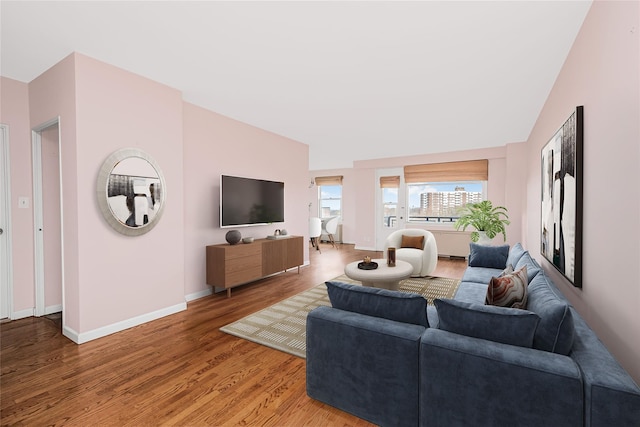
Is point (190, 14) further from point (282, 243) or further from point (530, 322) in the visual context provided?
point (282, 243)

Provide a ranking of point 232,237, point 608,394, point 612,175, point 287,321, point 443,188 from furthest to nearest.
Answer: point 443,188, point 232,237, point 287,321, point 612,175, point 608,394

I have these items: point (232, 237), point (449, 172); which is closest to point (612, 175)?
point (232, 237)

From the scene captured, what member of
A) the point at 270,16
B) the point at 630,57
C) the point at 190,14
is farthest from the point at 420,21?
the point at 190,14

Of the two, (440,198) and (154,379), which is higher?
(440,198)

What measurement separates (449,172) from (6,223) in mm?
7499

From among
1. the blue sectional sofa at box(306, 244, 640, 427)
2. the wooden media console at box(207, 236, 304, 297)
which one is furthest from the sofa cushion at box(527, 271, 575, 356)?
the wooden media console at box(207, 236, 304, 297)

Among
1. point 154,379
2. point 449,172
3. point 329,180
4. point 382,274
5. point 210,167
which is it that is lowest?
point 154,379

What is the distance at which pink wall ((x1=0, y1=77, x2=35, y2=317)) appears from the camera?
3041 mm

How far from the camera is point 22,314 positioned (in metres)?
3.13

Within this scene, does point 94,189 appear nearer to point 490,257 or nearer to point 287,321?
point 287,321

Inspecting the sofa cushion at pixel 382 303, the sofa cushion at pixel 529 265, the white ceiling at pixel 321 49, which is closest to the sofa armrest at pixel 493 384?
the sofa cushion at pixel 382 303

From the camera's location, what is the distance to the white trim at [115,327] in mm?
2601

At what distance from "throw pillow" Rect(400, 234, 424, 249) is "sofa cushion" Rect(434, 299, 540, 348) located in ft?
12.1

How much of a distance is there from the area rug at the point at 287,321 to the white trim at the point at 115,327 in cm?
82
